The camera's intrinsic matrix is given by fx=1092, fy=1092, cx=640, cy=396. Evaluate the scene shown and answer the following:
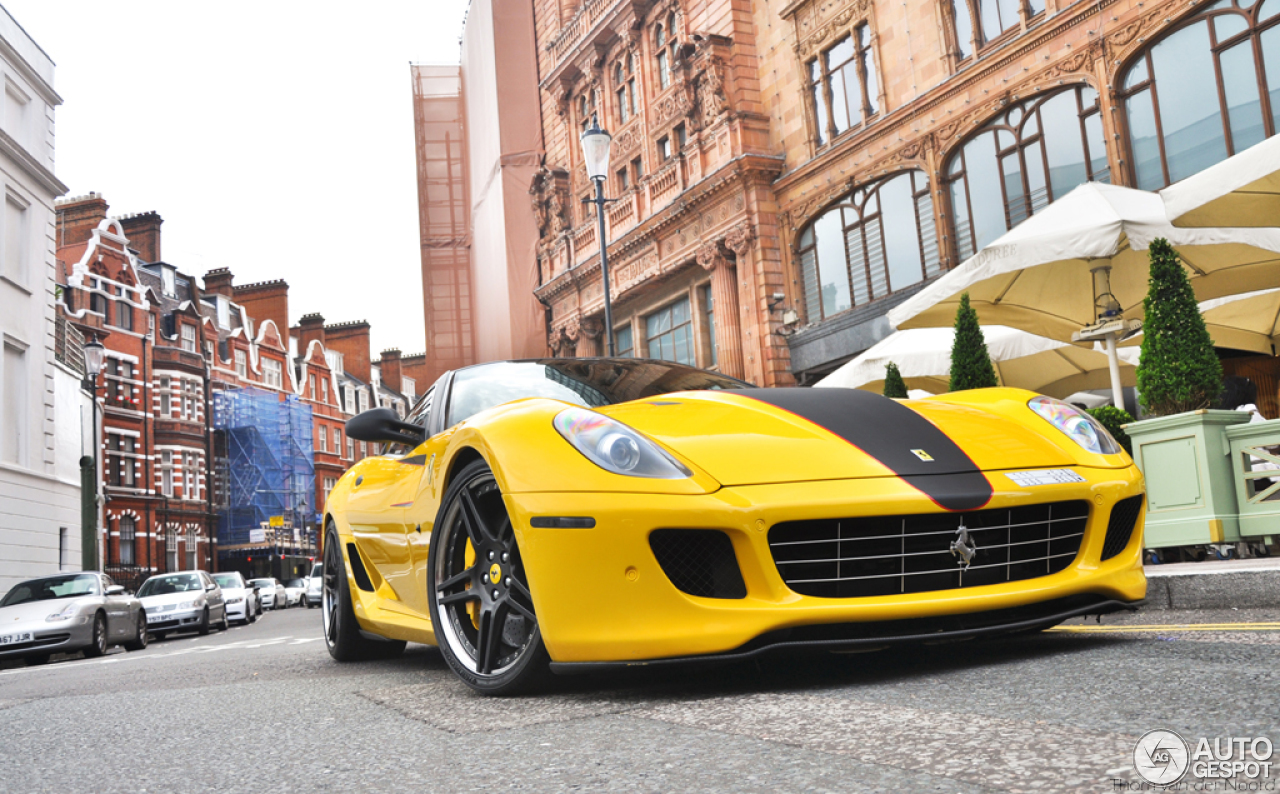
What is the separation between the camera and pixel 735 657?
2881 millimetres

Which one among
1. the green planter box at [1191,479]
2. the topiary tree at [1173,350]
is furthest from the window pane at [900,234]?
the green planter box at [1191,479]

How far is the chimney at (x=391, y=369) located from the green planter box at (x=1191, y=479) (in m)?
71.7

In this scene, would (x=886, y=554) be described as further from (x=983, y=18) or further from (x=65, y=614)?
(x=983, y=18)

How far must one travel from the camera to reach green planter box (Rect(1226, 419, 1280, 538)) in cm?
632

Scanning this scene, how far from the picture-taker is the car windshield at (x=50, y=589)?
14.7 metres

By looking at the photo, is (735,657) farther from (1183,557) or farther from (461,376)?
(1183,557)

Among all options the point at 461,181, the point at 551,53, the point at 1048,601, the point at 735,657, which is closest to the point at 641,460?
the point at 735,657

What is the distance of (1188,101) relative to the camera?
15.4 metres

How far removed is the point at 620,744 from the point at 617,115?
30544 millimetres

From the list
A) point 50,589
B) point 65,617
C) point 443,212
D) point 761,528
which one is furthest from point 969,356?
point 443,212

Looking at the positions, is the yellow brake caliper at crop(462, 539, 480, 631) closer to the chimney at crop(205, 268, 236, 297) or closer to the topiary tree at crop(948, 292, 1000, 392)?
the topiary tree at crop(948, 292, 1000, 392)

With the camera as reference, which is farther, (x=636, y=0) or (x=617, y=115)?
(x=617, y=115)

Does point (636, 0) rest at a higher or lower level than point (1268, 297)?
higher

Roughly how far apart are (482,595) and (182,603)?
18.7m
